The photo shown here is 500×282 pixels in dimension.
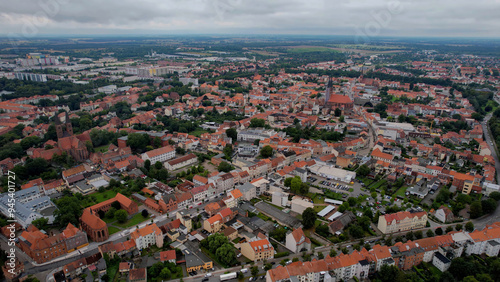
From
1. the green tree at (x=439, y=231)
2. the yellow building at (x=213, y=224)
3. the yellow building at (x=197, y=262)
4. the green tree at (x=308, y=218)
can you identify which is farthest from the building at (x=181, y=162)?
the green tree at (x=439, y=231)

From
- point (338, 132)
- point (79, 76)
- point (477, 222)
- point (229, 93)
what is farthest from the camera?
point (79, 76)

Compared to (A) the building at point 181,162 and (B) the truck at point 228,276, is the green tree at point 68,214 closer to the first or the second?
(A) the building at point 181,162

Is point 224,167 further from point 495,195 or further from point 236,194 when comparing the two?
point 495,195

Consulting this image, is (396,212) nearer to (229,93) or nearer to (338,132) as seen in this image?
(338,132)

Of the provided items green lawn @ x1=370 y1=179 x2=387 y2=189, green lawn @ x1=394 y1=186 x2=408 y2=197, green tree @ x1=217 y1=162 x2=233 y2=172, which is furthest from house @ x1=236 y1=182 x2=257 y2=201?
green lawn @ x1=394 y1=186 x2=408 y2=197

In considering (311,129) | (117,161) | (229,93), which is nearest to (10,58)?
(229,93)

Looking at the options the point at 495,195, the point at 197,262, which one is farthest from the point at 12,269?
the point at 495,195

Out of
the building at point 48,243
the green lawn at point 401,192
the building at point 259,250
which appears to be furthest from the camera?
the green lawn at point 401,192
